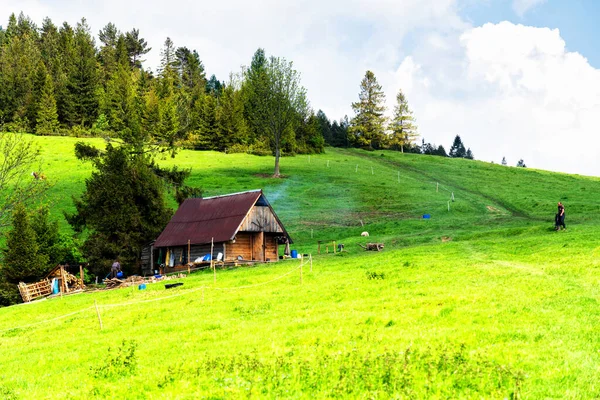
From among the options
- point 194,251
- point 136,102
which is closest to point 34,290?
point 194,251

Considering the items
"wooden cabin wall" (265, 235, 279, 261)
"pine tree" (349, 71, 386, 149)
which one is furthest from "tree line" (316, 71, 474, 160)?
"wooden cabin wall" (265, 235, 279, 261)

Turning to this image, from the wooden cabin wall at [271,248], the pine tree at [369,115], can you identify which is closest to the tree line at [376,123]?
the pine tree at [369,115]

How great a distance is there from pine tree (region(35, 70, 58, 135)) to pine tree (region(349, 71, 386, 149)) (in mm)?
65216

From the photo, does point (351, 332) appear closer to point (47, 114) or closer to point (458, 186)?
point (458, 186)

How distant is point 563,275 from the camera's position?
22844mm

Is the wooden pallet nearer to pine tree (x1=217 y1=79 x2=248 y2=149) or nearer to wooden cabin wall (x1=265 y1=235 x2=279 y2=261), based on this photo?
wooden cabin wall (x1=265 y1=235 x2=279 y2=261)

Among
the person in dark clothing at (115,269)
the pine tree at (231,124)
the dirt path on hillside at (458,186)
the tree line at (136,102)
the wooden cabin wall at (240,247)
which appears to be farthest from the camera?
the pine tree at (231,124)

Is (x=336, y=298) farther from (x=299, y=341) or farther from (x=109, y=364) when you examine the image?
(x=109, y=364)

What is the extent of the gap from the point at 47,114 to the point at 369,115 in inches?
2782

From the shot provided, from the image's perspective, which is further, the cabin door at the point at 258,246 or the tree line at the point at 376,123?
the tree line at the point at 376,123

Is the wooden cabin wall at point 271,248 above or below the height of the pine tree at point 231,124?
below

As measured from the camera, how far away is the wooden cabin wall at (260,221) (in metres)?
48.7

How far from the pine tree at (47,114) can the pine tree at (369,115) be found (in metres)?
65.2

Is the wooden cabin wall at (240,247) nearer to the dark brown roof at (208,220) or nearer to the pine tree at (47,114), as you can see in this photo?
the dark brown roof at (208,220)
